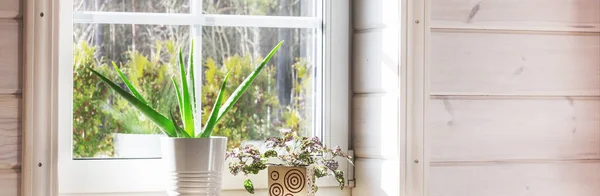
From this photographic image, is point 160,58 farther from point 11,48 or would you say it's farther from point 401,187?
point 401,187

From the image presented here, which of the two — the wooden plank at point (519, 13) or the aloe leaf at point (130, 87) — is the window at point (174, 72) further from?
the wooden plank at point (519, 13)

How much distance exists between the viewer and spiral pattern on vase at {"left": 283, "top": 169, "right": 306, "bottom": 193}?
212cm

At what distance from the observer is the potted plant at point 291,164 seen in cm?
212

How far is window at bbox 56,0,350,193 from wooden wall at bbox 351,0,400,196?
4cm

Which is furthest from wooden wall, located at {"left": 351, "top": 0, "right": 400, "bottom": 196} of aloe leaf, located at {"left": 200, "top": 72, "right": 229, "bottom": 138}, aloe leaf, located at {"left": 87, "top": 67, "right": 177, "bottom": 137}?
aloe leaf, located at {"left": 87, "top": 67, "right": 177, "bottom": 137}

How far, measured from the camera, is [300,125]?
7.63ft

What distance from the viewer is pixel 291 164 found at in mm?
2160

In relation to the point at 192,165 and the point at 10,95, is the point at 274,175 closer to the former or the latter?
the point at 192,165

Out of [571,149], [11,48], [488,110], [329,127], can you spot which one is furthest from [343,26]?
[11,48]

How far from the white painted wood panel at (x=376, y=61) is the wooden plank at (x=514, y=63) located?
0.10 metres

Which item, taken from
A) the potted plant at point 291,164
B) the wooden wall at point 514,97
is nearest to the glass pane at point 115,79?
the potted plant at point 291,164

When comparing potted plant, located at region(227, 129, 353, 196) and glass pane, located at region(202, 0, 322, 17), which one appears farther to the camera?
glass pane, located at region(202, 0, 322, 17)

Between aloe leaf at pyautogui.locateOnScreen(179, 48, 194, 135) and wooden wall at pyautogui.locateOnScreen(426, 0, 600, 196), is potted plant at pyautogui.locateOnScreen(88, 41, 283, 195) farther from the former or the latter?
wooden wall at pyautogui.locateOnScreen(426, 0, 600, 196)

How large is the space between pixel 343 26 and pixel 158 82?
540 mm
